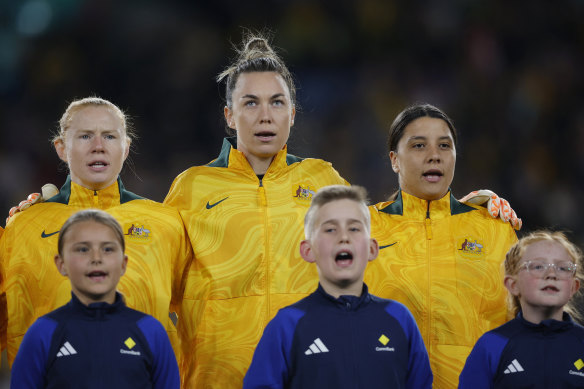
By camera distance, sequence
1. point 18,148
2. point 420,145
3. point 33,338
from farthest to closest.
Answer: point 18,148, point 420,145, point 33,338

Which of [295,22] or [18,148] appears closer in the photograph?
[18,148]

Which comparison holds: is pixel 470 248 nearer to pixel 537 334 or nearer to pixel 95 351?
pixel 537 334

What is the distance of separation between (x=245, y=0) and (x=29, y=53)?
2.41 meters

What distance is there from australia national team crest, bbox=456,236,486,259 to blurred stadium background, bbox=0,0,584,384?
3.79m

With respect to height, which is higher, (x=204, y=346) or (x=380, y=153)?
(x=380, y=153)

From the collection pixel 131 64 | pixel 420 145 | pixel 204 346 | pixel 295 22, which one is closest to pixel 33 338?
pixel 204 346

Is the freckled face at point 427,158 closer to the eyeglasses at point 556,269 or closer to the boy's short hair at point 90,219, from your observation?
the eyeglasses at point 556,269

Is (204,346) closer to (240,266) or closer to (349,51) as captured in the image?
(240,266)

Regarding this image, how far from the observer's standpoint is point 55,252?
A: 3.69 metres

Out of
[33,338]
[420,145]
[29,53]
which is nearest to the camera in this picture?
[33,338]

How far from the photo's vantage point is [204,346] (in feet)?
12.4

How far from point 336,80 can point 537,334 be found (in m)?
5.80

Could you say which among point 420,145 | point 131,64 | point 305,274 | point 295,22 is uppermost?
point 295,22

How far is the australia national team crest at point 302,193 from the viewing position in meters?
3.98
